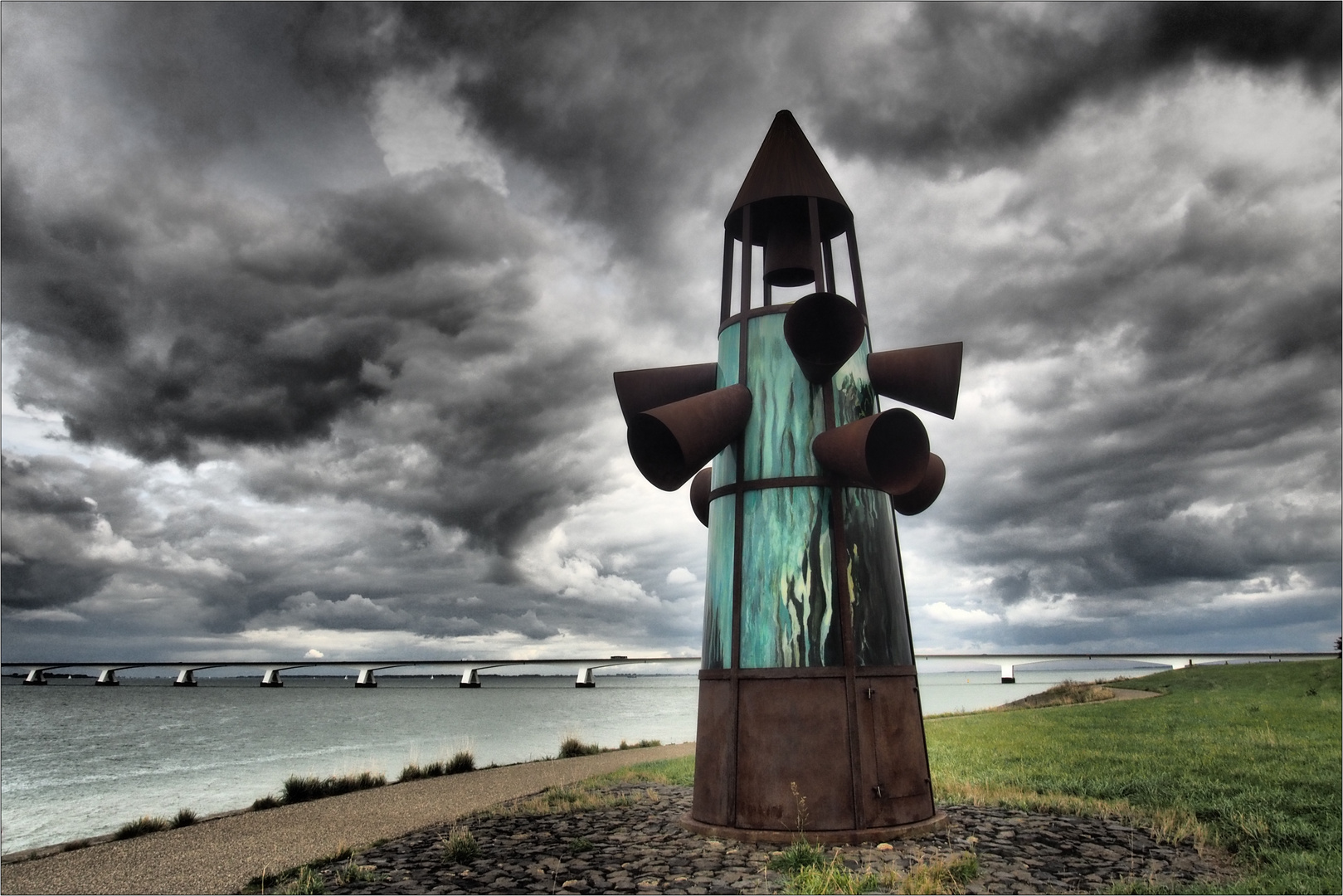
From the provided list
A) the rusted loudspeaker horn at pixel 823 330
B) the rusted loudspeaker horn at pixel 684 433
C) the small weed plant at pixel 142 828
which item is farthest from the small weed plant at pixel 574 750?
the rusted loudspeaker horn at pixel 823 330

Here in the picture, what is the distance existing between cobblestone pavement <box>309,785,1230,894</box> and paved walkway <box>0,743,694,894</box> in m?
1.27

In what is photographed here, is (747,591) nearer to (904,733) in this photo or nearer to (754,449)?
(754,449)

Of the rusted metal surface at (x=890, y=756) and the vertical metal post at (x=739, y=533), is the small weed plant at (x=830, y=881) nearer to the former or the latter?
the rusted metal surface at (x=890, y=756)

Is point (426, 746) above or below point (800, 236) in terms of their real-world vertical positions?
below

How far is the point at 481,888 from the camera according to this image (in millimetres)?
6723

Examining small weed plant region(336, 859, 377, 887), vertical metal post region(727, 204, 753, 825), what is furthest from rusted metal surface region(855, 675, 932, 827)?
small weed plant region(336, 859, 377, 887)

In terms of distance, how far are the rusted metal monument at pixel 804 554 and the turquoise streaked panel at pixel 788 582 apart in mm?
17

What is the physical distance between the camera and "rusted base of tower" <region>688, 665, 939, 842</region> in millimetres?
7770

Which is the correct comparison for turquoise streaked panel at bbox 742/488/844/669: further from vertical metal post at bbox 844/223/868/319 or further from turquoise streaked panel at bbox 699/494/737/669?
vertical metal post at bbox 844/223/868/319

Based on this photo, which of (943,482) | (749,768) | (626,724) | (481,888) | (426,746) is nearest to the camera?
(481,888)

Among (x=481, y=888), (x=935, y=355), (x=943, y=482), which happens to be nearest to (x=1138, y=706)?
(x=943, y=482)

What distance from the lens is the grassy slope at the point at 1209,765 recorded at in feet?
25.4

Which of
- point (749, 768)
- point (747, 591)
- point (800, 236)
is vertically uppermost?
point (800, 236)

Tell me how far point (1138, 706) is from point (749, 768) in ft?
84.4
